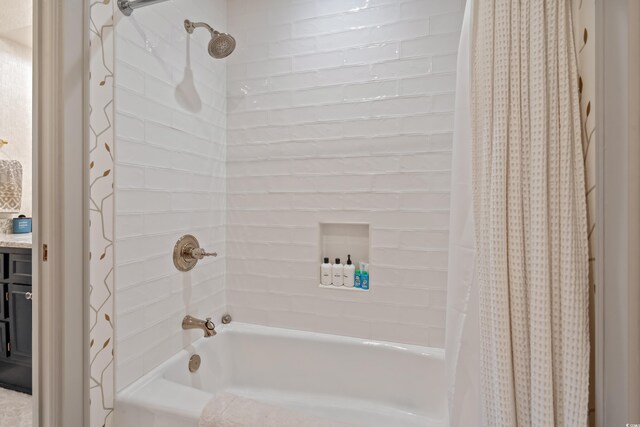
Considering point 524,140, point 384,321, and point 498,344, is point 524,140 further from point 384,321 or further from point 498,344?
point 384,321

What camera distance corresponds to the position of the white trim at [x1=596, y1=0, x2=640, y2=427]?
527 mm

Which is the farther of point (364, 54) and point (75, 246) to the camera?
point (364, 54)

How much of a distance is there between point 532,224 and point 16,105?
334cm

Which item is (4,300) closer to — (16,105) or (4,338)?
(4,338)

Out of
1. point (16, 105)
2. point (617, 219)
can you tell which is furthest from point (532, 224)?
point (16, 105)

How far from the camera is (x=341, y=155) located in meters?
1.75

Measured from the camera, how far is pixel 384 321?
1.71 meters

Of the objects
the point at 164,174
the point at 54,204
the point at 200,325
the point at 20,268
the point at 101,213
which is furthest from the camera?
the point at 20,268

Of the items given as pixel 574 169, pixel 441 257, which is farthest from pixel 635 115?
pixel 441 257

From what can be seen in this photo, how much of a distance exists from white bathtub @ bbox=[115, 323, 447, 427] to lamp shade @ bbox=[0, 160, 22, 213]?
1812 mm

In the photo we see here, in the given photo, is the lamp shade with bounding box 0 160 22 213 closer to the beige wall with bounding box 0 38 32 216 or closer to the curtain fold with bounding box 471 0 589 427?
the beige wall with bounding box 0 38 32 216

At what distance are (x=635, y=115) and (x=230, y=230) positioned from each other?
5.80ft

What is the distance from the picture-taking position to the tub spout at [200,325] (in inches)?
62.0

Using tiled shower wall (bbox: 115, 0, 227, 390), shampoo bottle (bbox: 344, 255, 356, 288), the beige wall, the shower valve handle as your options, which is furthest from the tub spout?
the beige wall
